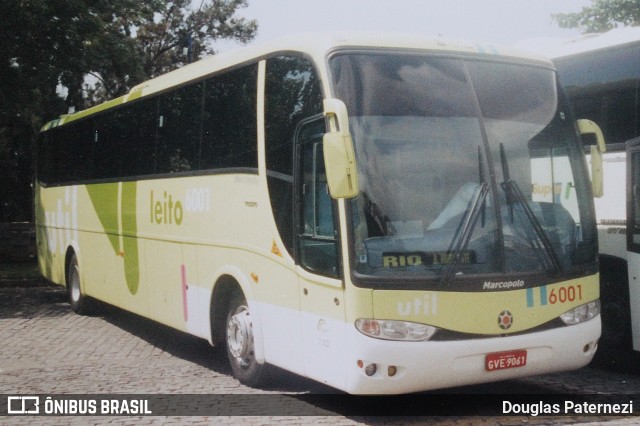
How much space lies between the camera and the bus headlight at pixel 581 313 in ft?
25.5

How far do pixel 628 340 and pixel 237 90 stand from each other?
190 inches

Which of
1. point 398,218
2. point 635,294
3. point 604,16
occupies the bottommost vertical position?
point 635,294

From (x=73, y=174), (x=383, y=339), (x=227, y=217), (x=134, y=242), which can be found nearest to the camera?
(x=383, y=339)

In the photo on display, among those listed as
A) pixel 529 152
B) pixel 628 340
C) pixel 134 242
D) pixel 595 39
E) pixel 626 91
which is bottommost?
pixel 628 340

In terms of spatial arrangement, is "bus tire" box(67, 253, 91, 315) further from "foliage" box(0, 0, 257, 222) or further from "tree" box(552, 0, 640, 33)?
"tree" box(552, 0, 640, 33)

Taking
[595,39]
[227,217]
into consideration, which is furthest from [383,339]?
[595,39]

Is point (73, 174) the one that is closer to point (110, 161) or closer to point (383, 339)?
point (110, 161)

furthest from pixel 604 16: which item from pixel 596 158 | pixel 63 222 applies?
pixel 596 158

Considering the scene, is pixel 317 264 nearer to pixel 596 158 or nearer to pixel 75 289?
pixel 596 158

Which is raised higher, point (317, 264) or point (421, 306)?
point (317, 264)

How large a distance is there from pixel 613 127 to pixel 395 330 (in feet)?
15.5

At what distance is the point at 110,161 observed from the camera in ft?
44.2

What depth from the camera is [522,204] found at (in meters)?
7.57

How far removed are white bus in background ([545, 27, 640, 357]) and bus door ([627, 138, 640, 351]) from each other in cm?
1
